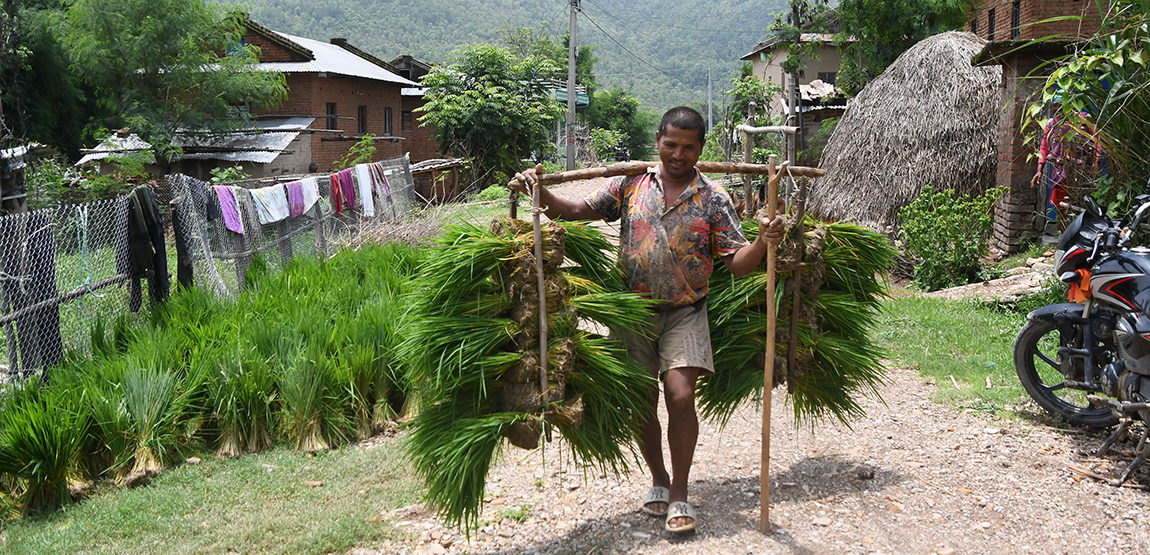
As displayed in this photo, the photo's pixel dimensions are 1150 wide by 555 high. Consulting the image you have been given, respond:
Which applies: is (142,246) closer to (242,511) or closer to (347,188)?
(242,511)

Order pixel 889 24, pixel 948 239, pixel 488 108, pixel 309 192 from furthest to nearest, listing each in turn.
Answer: pixel 488 108 < pixel 889 24 < pixel 309 192 < pixel 948 239

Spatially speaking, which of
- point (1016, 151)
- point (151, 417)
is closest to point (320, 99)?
point (1016, 151)

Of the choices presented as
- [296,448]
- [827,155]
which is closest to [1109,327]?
[296,448]

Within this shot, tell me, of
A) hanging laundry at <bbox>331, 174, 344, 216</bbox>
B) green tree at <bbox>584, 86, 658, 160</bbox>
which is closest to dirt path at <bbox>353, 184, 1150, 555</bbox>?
hanging laundry at <bbox>331, 174, 344, 216</bbox>

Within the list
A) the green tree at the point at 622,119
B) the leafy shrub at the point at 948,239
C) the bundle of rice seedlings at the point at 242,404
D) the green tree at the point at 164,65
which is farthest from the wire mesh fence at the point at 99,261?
the green tree at the point at 622,119

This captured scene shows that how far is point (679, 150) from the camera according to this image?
10.7 ft

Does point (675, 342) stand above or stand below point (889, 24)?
below

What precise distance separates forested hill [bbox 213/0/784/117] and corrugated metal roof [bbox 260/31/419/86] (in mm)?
62364

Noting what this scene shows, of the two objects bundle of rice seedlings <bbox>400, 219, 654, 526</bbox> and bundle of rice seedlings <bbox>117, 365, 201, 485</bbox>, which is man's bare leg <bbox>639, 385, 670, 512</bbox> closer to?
bundle of rice seedlings <bbox>400, 219, 654, 526</bbox>

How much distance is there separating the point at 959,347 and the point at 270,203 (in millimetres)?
6574

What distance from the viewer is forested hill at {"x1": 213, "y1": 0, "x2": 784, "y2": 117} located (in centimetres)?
10319

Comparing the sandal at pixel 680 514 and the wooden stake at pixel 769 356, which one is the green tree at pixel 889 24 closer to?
the wooden stake at pixel 769 356

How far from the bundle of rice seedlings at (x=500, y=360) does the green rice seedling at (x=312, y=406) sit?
1826 millimetres

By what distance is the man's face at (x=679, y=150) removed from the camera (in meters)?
3.27
